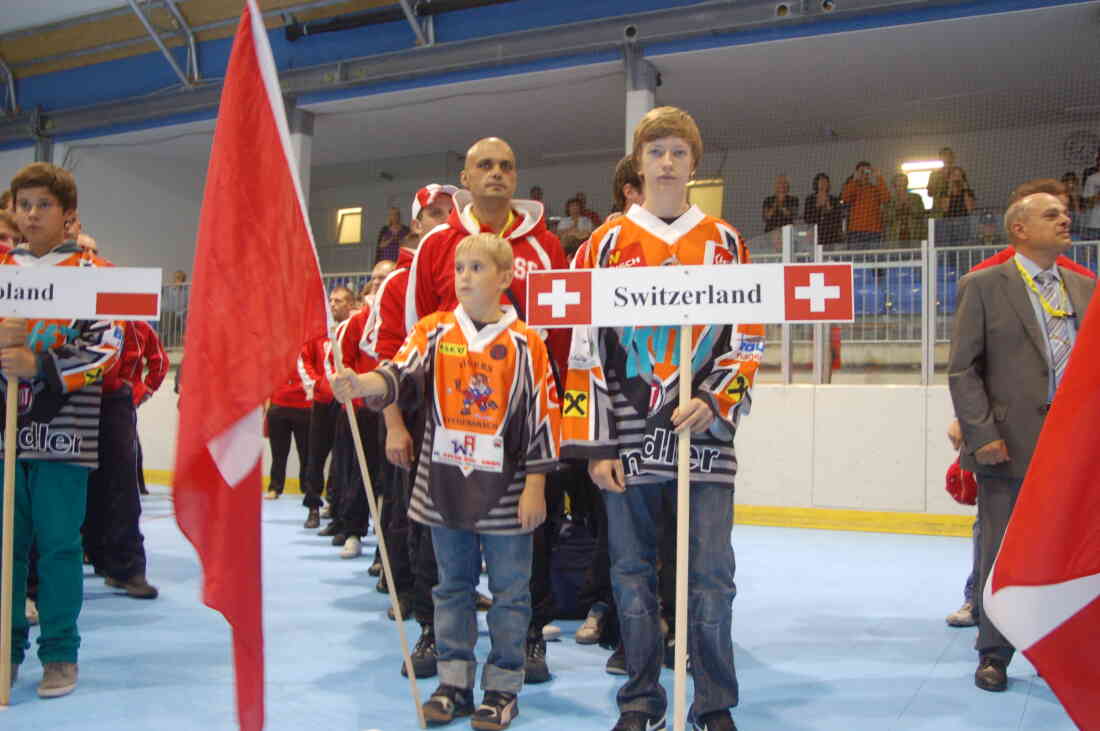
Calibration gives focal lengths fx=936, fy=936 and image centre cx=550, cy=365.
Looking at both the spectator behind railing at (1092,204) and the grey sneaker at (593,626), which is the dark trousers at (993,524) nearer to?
the grey sneaker at (593,626)

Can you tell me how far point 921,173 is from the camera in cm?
1119

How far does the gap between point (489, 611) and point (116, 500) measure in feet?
8.62

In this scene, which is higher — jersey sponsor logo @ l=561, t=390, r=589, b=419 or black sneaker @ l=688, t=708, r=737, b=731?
jersey sponsor logo @ l=561, t=390, r=589, b=419

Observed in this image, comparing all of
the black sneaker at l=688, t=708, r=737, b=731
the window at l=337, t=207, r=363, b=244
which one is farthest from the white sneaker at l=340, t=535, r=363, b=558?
the window at l=337, t=207, r=363, b=244

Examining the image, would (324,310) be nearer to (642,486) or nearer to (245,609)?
(245,609)

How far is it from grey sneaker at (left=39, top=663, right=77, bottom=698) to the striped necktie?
329cm

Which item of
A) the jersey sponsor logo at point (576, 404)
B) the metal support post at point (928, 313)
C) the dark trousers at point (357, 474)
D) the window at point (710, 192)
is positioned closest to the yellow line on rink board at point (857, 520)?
the metal support post at point (928, 313)

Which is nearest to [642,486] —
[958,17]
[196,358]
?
[196,358]

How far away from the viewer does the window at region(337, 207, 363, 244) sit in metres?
15.6

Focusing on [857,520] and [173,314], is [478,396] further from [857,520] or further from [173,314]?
[173,314]

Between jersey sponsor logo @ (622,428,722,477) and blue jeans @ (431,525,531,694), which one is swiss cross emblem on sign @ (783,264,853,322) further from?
blue jeans @ (431,525,531,694)

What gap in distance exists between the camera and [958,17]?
Answer: 8.53 metres

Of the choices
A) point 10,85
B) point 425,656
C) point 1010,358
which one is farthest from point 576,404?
point 10,85

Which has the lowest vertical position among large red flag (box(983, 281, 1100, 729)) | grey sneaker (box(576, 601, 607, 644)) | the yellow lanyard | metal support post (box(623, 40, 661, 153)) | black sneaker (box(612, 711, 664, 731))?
grey sneaker (box(576, 601, 607, 644))
